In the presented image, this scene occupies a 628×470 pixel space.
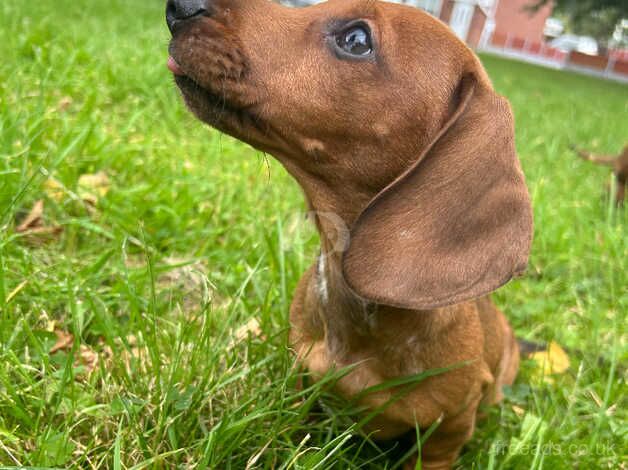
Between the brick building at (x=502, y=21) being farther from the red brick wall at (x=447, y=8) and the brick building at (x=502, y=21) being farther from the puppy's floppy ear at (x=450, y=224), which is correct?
the puppy's floppy ear at (x=450, y=224)

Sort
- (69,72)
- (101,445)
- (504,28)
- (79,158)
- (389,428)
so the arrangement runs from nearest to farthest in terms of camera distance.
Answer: (101,445) < (389,428) < (79,158) < (69,72) < (504,28)

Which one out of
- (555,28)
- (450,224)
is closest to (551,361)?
(450,224)

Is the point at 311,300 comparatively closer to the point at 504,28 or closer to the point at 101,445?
the point at 101,445

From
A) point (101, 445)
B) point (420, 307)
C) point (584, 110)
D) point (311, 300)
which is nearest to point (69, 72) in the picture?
point (311, 300)

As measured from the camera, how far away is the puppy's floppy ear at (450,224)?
5.78 feet

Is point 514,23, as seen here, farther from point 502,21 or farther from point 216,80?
point 216,80

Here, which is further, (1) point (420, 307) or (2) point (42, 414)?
(2) point (42, 414)

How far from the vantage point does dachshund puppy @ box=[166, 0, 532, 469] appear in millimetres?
1804

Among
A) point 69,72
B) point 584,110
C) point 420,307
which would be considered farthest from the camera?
point 584,110

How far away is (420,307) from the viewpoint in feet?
5.81

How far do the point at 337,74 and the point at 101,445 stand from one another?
50.8 inches

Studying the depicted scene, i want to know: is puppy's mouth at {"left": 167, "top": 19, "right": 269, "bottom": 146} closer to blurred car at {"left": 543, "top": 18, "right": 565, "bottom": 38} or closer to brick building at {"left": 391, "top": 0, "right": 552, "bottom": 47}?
brick building at {"left": 391, "top": 0, "right": 552, "bottom": 47}

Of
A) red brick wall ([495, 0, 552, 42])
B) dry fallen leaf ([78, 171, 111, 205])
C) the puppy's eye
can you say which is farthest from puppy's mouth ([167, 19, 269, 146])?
red brick wall ([495, 0, 552, 42])

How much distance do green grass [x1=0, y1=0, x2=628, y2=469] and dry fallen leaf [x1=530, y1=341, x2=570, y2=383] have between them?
1.7 inches
